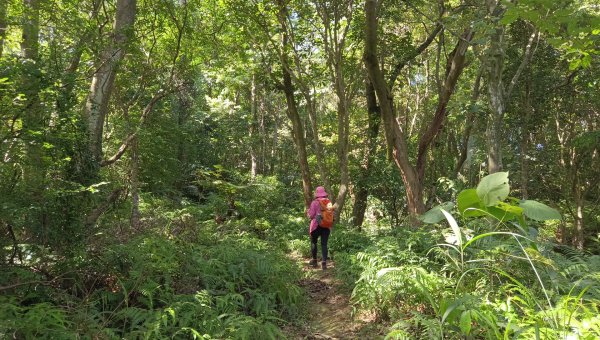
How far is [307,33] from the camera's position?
1165cm

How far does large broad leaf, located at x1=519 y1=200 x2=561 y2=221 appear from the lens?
2.17 metres

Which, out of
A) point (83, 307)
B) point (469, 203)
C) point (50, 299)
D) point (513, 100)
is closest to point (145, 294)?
point (83, 307)

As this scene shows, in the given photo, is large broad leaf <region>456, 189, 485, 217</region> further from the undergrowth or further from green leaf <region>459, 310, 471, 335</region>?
the undergrowth

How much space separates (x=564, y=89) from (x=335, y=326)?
11638 mm

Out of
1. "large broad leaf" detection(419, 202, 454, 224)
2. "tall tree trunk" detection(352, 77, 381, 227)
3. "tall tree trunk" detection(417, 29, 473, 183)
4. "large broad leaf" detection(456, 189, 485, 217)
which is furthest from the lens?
"tall tree trunk" detection(352, 77, 381, 227)

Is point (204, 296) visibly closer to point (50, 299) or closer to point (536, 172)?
point (50, 299)

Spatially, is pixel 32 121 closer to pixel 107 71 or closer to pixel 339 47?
pixel 107 71

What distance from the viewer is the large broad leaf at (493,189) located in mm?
2172

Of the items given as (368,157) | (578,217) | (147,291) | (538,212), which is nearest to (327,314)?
(147,291)

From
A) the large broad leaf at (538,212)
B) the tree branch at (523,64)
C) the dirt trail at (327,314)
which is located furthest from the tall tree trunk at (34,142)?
the tree branch at (523,64)

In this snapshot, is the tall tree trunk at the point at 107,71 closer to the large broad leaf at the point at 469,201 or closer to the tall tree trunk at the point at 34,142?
the tall tree trunk at the point at 34,142

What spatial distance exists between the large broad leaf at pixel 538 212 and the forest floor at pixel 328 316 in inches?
110

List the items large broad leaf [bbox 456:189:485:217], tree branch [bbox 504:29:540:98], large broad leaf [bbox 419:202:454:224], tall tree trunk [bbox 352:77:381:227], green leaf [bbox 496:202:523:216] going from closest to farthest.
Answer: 1. green leaf [bbox 496:202:523:216]
2. large broad leaf [bbox 456:189:485:217]
3. large broad leaf [bbox 419:202:454:224]
4. tree branch [bbox 504:29:540:98]
5. tall tree trunk [bbox 352:77:381:227]

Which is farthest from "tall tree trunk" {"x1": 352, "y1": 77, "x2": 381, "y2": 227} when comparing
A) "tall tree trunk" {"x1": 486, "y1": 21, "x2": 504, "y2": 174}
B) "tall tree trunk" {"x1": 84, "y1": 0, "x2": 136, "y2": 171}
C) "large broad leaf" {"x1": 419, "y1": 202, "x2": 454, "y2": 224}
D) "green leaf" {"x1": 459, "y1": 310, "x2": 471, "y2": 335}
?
"green leaf" {"x1": 459, "y1": 310, "x2": 471, "y2": 335}
